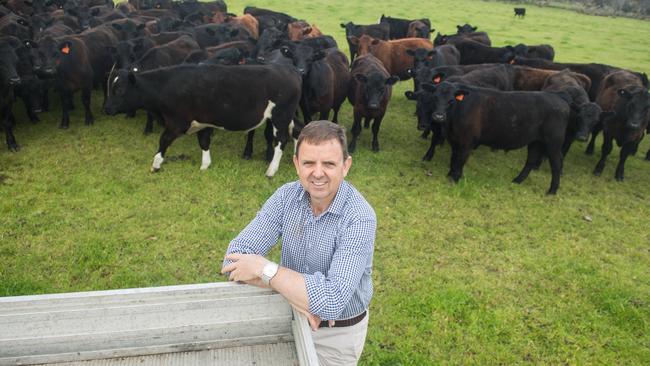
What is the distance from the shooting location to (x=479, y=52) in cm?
1241

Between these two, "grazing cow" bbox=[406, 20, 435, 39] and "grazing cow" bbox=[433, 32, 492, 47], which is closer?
"grazing cow" bbox=[433, 32, 492, 47]

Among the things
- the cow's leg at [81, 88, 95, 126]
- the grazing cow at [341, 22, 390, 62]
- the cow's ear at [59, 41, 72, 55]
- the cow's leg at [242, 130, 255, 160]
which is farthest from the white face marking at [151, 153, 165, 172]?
the grazing cow at [341, 22, 390, 62]

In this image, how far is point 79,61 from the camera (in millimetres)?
8109

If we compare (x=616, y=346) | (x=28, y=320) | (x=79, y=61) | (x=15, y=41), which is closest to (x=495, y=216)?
(x=616, y=346)

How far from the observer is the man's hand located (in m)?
1.92

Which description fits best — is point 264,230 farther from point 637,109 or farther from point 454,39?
point 454,39

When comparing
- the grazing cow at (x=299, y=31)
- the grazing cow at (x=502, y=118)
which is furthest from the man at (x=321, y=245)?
the grazing cow at (x=299, y=31)

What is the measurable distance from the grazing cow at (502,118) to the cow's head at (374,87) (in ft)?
3.41

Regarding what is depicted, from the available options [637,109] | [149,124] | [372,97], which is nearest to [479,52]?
[637,109]

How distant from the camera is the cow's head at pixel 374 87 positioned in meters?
7.62

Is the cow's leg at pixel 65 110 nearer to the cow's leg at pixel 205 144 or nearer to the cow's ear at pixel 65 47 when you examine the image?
the cow's ear at pixel 65 47

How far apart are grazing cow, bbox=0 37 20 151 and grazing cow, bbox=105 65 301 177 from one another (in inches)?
64.3

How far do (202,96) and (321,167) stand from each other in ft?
16.0

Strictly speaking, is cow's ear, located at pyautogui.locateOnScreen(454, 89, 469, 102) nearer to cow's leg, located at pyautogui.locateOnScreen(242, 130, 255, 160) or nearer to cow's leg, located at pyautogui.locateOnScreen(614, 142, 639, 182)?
cow's leg, located at pyautogui.locateOnScreen(614, 142, 639, 182)
